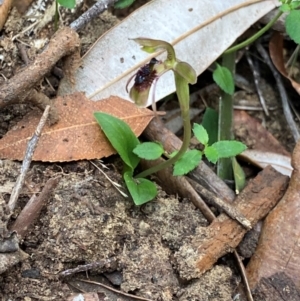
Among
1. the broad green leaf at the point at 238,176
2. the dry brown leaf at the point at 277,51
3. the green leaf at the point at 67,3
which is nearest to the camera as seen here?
the green leaf at the point at 67,3

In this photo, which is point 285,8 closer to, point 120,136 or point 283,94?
point 283,94

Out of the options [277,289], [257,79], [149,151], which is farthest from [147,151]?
[257,79]

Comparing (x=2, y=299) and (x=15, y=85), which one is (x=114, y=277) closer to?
(x=2, y=299)

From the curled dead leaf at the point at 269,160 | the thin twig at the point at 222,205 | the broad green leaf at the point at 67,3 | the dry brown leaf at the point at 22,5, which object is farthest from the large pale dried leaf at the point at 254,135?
the dry brown leaf at the point at 22,5

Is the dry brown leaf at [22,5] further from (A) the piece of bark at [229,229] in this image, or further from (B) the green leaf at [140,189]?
(A) the piece of bark at [229,229]

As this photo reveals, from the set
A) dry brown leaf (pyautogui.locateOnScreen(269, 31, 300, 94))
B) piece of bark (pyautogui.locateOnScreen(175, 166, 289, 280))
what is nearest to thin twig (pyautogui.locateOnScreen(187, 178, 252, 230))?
piece of bark (pyautogui.locateOnScreen(175, 166, 289, 280))

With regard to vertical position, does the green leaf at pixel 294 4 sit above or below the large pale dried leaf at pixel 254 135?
above

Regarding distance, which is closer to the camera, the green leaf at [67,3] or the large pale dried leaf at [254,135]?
the green leaf at [67,3]
